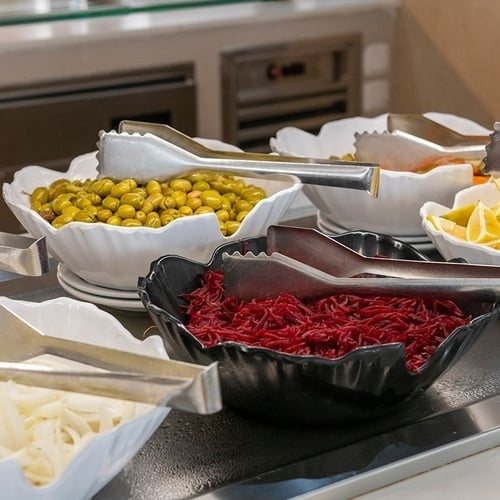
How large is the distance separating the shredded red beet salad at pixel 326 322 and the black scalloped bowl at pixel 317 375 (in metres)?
0.02

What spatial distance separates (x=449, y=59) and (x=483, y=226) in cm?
201

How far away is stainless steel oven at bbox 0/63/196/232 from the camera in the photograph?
2.51 m

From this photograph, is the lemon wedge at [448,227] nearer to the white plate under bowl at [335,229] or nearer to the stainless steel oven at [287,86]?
the white plate under bowl at [335,229]

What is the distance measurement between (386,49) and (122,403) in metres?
2.53

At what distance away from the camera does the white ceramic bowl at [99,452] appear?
73cm

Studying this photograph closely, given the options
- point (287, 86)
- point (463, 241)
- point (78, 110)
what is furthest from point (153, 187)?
point (287, 86)

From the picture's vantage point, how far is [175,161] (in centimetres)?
124

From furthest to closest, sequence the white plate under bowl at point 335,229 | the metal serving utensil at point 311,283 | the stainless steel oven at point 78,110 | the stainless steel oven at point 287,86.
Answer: the stainless steel oven at point 287,86 < the stainless steel oven at point 78,110 < the white plate under bowl at point 335,229 < the metal serving utensil at point 311,283

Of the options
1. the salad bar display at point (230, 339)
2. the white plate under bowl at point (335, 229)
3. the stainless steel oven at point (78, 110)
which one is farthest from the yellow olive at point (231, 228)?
the stainless steel oven at point (78, 110)

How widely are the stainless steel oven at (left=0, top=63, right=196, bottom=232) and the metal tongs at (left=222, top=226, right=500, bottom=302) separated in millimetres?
1581

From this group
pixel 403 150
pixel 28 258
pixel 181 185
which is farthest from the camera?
pixel 403 150

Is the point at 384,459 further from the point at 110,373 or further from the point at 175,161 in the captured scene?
the point at 175,161

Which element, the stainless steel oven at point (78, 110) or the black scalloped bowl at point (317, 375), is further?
the stainless steel oven at point (78, 110)

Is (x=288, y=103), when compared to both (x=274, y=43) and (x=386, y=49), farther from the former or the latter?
(x=386, y=49)
